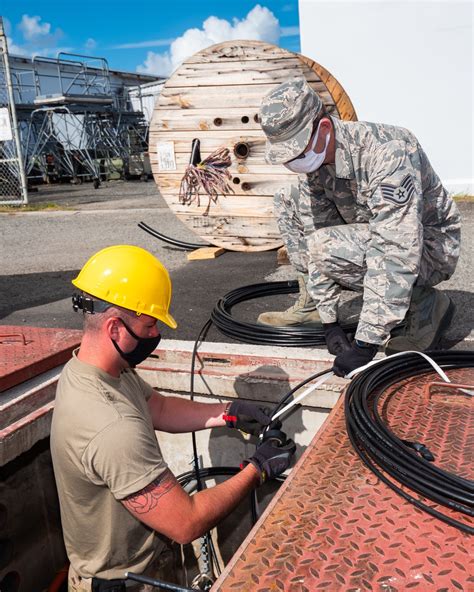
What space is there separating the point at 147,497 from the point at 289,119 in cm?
186

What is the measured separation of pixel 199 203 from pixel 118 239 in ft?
7.67

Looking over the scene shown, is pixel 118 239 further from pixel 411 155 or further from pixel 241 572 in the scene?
pixel 241 572

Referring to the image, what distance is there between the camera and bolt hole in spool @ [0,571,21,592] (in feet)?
9.14

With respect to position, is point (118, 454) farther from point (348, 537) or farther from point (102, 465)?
point (348, 537)

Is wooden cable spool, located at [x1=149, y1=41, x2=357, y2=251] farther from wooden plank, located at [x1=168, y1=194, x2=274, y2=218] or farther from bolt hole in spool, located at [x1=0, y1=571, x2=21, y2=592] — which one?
bolt hole in spool, located at [x1=0, y1=571, x2=21, y2=592]

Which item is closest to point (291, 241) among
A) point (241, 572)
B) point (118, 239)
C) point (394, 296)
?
point (394, 296)

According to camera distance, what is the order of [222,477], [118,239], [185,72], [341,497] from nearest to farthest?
1. [341,497]
2. [222,477]
3. [185,72]
4. [118,239]

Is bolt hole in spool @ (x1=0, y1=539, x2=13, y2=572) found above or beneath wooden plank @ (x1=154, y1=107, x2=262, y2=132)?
beneath

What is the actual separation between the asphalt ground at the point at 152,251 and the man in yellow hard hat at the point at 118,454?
1747mm

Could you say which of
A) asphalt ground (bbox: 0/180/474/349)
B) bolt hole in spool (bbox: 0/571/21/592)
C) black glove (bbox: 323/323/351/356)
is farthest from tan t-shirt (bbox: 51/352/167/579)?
asphalt ground (bbox: 0/180/474/349)

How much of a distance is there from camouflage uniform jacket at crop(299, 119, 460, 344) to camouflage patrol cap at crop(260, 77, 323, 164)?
0.69ft

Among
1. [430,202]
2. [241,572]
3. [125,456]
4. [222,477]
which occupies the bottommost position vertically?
[222,477]

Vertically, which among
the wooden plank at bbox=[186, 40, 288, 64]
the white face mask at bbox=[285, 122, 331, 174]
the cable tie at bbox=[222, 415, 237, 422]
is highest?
the wooden plank at bbox=[186, 40, 288, 64]

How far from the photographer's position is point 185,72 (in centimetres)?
598
